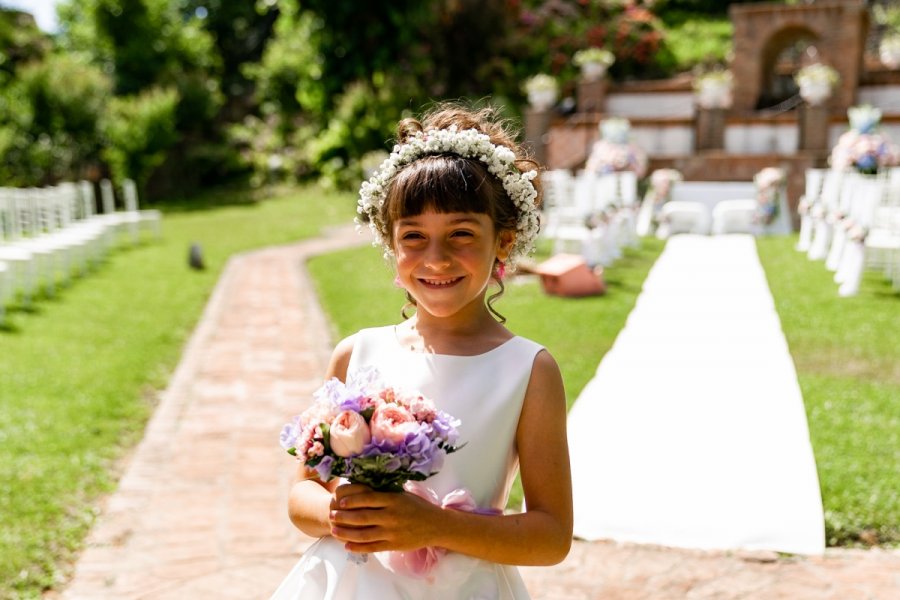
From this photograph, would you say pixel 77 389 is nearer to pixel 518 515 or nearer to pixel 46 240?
pixel 518 515

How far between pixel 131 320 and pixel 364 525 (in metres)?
7.61

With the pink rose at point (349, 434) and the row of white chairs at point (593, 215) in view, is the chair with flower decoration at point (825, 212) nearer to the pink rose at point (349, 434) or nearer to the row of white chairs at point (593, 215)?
the row of white chairs at point (593, 215)

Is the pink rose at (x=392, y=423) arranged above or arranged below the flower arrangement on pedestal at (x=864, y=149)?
above

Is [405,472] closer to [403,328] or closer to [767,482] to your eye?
[403,328]

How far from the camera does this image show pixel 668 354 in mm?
6707

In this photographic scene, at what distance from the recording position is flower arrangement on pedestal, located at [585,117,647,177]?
13.4 meters

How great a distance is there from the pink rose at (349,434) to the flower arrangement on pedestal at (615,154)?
12346 mm

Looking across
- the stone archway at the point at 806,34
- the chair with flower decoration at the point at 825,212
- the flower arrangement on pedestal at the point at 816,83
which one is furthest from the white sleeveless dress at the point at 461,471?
the stone archway at the point at 806,34

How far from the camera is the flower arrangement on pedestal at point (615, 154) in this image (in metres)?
13.4

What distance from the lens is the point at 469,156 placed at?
1.77 metres

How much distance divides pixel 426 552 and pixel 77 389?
4.97m

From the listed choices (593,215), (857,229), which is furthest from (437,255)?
(593,215)

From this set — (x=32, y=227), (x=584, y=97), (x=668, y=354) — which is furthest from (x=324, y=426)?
(x=584, y=97)

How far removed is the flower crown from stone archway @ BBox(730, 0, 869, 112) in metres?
17.5
